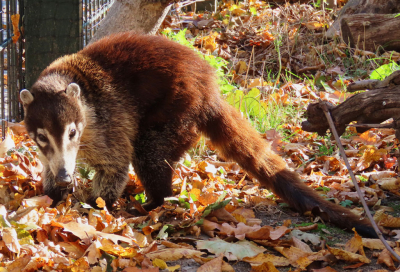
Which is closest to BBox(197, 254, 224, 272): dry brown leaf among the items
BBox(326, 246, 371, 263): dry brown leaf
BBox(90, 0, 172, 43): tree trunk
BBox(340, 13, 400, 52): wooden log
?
BBox(326, 246, 371, 263): dry brown leaf

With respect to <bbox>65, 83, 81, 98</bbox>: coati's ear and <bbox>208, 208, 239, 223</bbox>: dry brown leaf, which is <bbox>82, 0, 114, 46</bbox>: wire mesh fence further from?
<bbox>208, 208, 239, 223</bbox>: dry brown leaf

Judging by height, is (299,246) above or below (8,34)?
below

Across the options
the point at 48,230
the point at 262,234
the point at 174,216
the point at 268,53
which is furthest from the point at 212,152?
the point at 268,53

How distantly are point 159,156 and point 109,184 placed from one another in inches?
21.1

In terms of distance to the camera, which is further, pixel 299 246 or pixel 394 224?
pixel 394 224

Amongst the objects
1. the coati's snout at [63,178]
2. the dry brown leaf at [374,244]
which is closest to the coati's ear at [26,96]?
the coati's snout at [63,178]

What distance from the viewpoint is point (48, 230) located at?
3.31m

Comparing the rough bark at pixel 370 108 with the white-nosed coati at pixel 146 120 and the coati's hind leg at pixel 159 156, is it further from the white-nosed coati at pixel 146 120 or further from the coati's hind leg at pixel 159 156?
the coati's hind leg at pixel 159 156

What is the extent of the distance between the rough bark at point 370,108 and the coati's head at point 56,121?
216cm

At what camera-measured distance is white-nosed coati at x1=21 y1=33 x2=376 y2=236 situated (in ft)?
13.9

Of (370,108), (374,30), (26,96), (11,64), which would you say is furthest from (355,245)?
(374,30)

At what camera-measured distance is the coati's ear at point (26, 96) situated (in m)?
3.93

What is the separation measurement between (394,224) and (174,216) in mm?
1837

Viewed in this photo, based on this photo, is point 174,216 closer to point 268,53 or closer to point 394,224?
point 394,224
